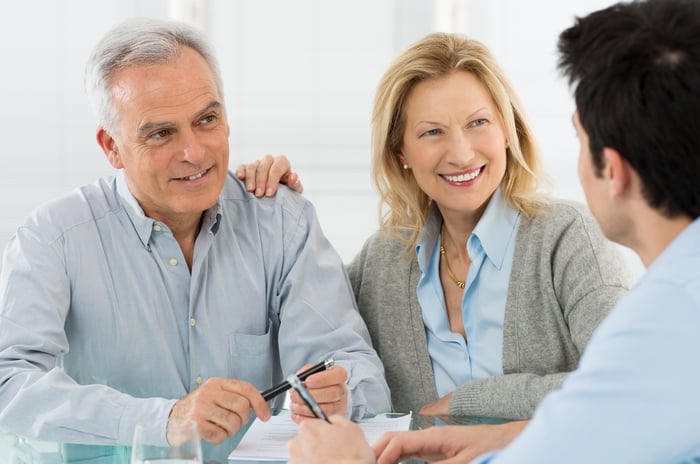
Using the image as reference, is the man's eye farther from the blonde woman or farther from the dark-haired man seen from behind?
the dark-haired man seen from behind

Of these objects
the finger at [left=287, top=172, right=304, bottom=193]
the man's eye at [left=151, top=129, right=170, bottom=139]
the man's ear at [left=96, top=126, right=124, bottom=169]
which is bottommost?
the finger at [left=287, top=172, right=304, bottom=193]

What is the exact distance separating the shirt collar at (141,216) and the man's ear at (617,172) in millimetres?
1134

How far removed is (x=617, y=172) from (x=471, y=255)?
0.98 meters

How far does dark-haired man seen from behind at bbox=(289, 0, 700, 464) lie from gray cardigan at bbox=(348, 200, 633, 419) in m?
0.72

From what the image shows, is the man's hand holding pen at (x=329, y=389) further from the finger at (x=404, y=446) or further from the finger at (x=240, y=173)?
the finger at (x=240, y=173)

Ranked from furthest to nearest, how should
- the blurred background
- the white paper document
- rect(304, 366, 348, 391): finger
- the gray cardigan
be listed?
1. the blurred background
2. the gray cardigan
3. rect(304, 366, 348, 391): finger
4. the white paper document

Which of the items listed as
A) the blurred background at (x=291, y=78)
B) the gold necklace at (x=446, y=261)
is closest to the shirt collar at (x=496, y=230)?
the gold necklace at (x=446, y=261)

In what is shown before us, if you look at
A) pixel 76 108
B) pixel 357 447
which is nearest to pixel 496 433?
pixel 357 447

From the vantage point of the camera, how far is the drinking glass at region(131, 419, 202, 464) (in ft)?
3.85

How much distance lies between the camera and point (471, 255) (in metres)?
2.09

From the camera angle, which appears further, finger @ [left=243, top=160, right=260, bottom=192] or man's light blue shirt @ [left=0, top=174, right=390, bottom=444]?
finger @ [left=243, top=160, right=260, bottom=192]

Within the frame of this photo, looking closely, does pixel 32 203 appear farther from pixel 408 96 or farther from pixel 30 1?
pixel 408 96

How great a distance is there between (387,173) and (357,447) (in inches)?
40.5

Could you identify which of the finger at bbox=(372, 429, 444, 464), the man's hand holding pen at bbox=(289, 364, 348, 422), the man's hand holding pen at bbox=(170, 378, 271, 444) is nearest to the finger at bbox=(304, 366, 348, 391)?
the man's hand holding pen at bbox=(289, 364, 348, 422)
